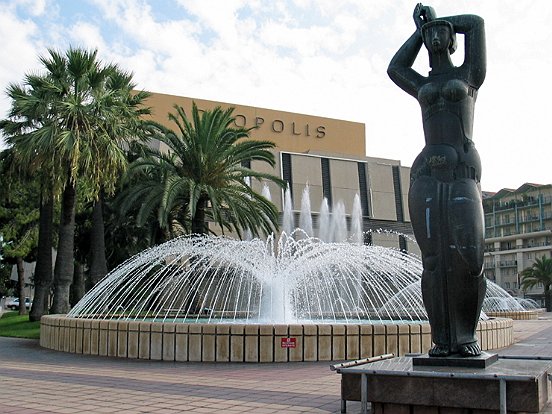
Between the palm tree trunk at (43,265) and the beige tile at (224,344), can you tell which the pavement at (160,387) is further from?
the palm tree trunk at (43,265)

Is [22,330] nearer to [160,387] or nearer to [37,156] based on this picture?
[37,156]

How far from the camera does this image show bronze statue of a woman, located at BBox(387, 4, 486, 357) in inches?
227

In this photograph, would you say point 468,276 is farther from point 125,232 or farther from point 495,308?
point 495,308

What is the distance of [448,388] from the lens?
502 cm

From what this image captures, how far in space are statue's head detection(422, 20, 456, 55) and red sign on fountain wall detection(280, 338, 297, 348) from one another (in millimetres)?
5006

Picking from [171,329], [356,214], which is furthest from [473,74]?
[356,214]

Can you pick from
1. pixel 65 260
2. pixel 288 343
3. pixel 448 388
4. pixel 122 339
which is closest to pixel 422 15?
pixel 448 388

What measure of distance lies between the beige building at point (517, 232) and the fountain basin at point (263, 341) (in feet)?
249

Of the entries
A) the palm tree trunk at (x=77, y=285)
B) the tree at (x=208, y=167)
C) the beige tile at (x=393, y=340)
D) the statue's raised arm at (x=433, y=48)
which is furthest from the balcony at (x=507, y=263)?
the statue's raised arm at (x=433, y=48)

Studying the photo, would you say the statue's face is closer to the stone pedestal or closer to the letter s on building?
the stone pedestal

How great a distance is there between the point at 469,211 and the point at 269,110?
48.4 meters

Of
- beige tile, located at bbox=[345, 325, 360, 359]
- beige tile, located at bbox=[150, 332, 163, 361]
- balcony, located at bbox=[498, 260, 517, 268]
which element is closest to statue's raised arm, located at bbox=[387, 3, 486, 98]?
beige tile, located at bbox=[345, 325, 360, 359]

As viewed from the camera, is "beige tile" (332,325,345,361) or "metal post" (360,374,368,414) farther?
"beige tile" (332,325,345,361)

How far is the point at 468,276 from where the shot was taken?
5.77m
